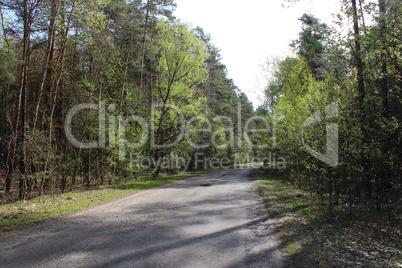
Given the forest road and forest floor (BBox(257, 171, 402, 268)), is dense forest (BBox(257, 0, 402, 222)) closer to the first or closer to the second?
forest floor (BBox(257, 171, 402, 268))

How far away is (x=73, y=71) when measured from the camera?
12531 millimetres

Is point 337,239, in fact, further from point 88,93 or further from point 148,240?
point 88,93

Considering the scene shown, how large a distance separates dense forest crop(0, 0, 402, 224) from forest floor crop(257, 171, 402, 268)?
73cm

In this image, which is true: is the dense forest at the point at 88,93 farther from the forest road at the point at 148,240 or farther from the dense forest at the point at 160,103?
the forest road at the point at 148,240

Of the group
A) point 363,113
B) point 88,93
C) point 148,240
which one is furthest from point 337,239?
point 88,93

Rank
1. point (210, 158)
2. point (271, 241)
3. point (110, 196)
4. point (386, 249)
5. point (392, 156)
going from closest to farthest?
point (386, 249)
point (271, 241)
point (392, 156)
point (110, 196)
point (210, 158)

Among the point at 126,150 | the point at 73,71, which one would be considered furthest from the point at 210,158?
the point at 73,71

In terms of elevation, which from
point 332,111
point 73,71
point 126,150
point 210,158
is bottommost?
point 210,158

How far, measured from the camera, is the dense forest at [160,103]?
628 cm

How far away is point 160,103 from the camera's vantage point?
21.4 meters

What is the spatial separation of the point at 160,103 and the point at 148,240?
17385mm

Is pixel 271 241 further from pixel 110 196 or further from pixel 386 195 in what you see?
pixel 110 196

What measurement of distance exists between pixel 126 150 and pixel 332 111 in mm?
11971

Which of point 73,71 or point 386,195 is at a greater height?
point 73,71
